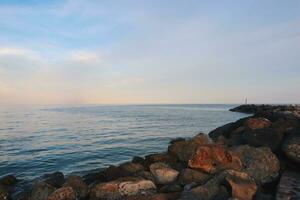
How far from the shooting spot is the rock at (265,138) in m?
12.8

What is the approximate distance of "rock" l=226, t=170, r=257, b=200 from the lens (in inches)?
339

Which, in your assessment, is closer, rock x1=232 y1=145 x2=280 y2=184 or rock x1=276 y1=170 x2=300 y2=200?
rock x1=276 y1=170 x2=300 y2=200

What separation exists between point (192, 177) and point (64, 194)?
3.82 m

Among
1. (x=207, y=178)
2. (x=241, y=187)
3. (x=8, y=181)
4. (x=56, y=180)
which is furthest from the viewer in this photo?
(x=8, y=181)

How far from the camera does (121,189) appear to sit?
395 inches

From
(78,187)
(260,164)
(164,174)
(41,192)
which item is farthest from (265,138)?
(41,192)

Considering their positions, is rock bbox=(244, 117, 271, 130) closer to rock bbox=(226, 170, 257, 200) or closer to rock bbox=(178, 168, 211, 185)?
rock bbox=(178, 168, 211, 185)

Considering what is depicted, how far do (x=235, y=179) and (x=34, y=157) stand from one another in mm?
14253

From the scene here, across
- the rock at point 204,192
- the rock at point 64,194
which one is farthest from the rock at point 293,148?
the rock at point 64,194

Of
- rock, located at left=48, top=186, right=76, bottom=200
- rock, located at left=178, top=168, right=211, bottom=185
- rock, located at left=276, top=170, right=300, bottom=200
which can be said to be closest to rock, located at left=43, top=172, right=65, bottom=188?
rock, located at left=48, top=186, right=76, bottom=200

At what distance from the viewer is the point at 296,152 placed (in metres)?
11.1

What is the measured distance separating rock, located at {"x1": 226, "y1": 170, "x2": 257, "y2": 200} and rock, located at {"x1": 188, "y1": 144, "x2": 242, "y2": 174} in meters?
1.39

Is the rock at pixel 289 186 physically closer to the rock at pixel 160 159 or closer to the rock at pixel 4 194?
the rock at pixel 160 159

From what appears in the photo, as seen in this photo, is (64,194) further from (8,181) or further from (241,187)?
(241,187)
